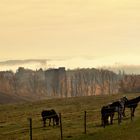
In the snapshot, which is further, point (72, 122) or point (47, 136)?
point (72, 122)

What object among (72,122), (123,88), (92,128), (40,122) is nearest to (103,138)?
(92,128)

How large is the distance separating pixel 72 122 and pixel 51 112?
313cm

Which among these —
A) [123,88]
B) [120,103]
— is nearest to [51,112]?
[120,103]

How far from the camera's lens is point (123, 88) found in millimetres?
186875

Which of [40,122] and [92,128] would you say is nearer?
[92,128]

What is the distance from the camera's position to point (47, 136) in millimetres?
36719

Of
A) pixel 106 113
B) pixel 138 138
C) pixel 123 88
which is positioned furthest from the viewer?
pixel 123 88

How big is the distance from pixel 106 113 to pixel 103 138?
9.02 meters

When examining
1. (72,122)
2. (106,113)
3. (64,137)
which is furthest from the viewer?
(72,122)

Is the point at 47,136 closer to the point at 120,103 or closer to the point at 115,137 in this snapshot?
the point at 115,137

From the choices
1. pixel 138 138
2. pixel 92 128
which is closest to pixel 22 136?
pixel 92 128

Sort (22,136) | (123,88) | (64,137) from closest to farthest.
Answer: (64,137), (22,136), (123,88)

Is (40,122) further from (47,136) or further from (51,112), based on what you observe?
(47,136)

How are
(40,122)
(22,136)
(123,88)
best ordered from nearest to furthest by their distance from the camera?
(22,136), (40,122), (123,88)
